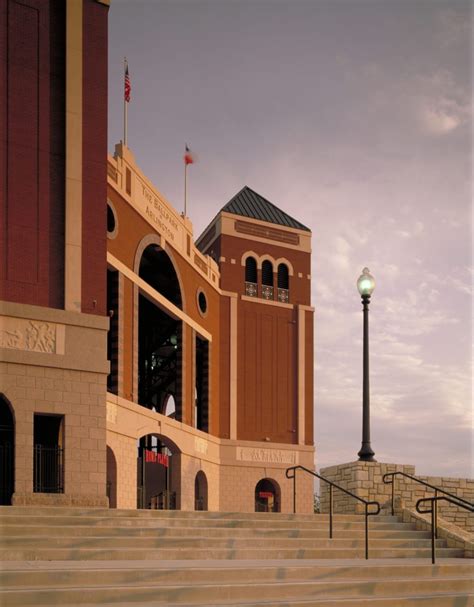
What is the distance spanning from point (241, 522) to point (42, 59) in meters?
12.1

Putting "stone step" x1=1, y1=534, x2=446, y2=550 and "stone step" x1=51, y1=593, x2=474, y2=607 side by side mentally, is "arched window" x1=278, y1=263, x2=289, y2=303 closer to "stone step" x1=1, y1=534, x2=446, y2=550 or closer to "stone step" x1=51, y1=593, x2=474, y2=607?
"stone step" x1=1, y1=534, x2=446, y2=550

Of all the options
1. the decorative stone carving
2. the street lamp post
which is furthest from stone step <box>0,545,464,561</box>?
the decorative stone carving

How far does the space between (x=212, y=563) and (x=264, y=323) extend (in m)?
34.3

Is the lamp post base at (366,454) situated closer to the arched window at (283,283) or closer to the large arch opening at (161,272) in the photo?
the large arch opening at (161,272)

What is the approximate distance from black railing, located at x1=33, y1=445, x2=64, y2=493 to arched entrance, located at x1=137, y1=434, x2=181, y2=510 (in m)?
16.1

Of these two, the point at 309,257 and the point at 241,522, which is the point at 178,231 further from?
the point at 241,522

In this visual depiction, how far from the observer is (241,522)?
13.7 meters

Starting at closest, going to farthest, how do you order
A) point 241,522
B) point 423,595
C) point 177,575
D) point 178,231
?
point 177,575 < point 423,595 < point 241,522 < point 178,231

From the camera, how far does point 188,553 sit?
11.3 metres

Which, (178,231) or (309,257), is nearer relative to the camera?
(178,231)

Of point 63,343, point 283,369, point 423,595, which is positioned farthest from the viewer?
point 283,369

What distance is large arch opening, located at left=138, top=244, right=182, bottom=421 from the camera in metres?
36.8

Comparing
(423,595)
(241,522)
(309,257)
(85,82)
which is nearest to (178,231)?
(309,257)

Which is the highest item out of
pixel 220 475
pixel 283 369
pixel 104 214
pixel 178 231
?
pixel 178 231
